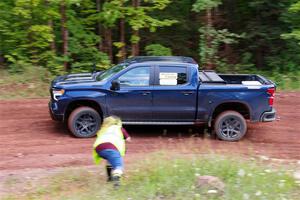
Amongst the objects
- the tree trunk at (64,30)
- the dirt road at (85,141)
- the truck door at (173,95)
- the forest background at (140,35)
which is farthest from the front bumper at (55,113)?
the tree trunk at (64,30)

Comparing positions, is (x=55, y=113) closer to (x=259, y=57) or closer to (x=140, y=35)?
(x=140, y=35)

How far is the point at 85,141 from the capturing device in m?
11.6

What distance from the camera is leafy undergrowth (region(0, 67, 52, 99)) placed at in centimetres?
1553

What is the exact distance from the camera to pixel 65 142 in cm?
1153

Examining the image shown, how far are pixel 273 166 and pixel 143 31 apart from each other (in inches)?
425

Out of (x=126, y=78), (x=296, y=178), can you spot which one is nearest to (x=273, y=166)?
(x=296, y=178)

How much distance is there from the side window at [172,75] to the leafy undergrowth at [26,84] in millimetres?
4890

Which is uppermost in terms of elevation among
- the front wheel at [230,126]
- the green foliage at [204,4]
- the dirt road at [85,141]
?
the green foliage at [204,4]

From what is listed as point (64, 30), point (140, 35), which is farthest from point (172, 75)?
point (140, 35)

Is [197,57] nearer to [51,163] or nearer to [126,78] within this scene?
[126,78]

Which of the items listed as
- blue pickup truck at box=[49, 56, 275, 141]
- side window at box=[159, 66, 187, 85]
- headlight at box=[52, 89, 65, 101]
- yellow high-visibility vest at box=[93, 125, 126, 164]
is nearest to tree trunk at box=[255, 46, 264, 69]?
blue pickup truck at box=[49, 56, 275, 141]

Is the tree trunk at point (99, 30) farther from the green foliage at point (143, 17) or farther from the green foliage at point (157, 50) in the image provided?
the green foliage at point (157, 50)

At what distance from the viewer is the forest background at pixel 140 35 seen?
17.2 meters

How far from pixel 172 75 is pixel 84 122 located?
2199mm
